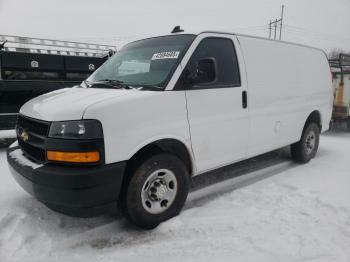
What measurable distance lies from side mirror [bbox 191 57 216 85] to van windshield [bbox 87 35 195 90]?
23cm

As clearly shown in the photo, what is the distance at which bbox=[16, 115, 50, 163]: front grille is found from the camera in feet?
9.05

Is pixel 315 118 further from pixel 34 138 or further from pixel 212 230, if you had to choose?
pixel 34 138

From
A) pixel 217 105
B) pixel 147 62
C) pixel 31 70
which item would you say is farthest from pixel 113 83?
pixel 31 70

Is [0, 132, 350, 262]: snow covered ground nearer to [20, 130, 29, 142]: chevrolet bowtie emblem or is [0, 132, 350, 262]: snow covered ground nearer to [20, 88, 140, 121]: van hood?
[20, 130, 29, 142]: chevrolet bowtie emblem

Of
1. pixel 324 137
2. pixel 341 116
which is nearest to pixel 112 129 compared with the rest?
pixel 324 137

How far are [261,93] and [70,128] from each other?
2.66 meters

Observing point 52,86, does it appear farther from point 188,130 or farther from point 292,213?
point 292,213

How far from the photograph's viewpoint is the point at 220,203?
3721mm

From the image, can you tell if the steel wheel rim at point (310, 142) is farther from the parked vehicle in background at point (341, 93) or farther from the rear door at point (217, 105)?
the parked vehicle in background at point (341, 93)

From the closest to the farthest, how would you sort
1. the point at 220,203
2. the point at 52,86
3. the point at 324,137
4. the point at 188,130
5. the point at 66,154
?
the point at 66,154 → the point at 188,130 → the point at 220,203 → the point at 52,86 → the point at 324,137

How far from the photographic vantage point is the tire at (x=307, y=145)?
540 cm

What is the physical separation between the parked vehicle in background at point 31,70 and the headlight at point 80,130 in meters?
3.63

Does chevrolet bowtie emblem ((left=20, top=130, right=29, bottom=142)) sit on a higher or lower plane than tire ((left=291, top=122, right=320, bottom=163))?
higher

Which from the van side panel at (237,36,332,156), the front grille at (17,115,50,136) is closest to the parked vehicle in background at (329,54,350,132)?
the van side panel at (237,36,332,156)
